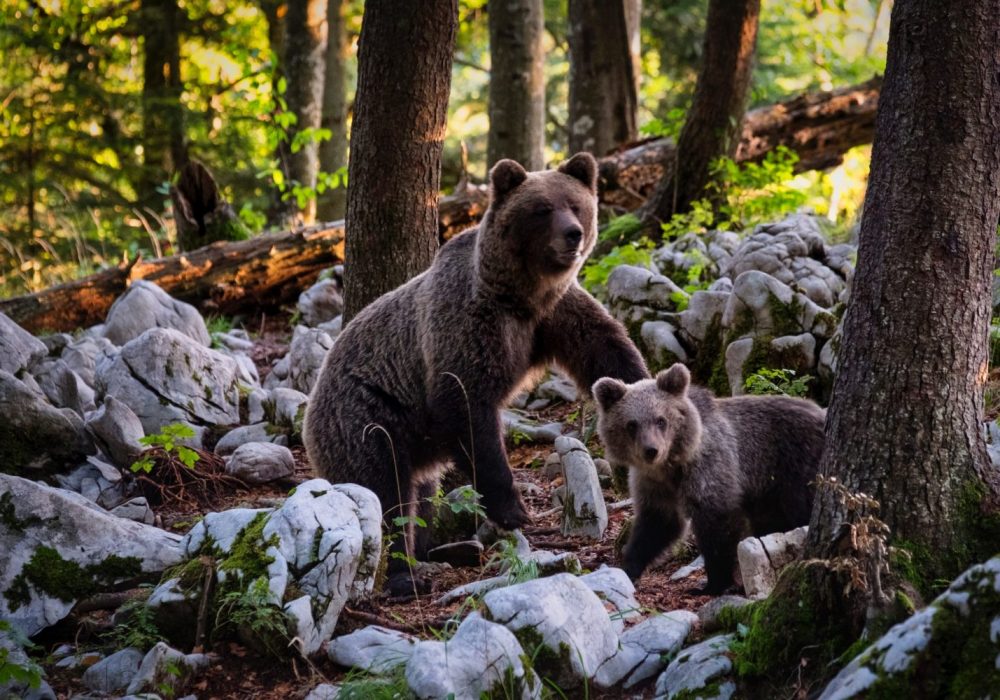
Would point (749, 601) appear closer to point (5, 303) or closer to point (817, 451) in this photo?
point (817, 451)

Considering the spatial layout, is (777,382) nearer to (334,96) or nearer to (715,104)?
(715,104)

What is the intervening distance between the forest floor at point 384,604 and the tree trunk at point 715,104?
3.60 m

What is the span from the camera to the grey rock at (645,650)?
3805 millimetres

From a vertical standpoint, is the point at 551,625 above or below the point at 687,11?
below

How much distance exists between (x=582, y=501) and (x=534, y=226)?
1.66 m

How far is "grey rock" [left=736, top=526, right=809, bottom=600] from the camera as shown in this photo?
4.31m

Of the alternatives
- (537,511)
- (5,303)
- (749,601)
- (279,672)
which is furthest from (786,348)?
(5,303)

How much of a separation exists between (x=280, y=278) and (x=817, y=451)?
7.51 m

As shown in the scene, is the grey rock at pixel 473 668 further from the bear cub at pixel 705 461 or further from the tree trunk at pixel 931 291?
the bear cub at pixel 705 461

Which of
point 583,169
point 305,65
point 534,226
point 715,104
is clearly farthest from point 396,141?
point 305,65

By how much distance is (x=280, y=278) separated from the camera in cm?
1120

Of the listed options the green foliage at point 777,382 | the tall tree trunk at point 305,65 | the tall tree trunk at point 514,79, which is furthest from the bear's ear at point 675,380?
the tall tree trunk at point 305,65

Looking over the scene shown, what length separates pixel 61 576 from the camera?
15.6ft

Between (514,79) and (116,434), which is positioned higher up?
(514,79)
